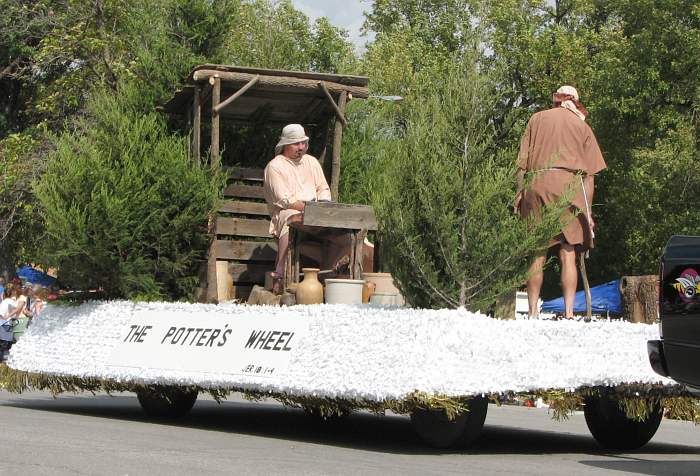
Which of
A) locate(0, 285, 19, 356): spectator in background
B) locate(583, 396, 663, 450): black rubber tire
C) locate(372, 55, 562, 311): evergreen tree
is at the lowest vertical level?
locate(0, 285, 19, 356): spectator in background

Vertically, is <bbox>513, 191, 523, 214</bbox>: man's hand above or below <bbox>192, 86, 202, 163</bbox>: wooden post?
below

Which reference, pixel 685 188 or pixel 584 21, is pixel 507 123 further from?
pixel 584 21

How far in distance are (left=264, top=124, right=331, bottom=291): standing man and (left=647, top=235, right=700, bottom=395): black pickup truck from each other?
5.25 m

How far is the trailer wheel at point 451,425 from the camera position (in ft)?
33.0

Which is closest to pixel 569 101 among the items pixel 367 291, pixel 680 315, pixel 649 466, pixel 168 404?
pixel 367 291

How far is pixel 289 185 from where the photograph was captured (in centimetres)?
1345

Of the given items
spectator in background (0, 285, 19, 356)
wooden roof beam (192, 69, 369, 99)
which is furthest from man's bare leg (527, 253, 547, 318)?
spectator in background (0, 285, 19, 356)

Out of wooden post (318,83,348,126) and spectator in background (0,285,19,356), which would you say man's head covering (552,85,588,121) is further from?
spectator in background (0,285,19,356)

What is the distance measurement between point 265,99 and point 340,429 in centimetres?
409

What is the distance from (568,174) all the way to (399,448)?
2665 mm

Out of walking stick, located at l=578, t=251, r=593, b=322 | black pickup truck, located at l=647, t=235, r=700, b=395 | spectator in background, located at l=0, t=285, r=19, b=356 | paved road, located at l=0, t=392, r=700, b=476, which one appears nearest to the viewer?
black pickup truck, located at l=647, t=235, r=700, b=395

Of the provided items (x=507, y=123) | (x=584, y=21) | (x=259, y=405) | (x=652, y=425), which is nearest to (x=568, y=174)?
(x=507, y=123)

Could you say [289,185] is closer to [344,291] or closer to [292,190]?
[292,190]

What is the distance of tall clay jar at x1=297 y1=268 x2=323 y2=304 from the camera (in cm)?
1222
